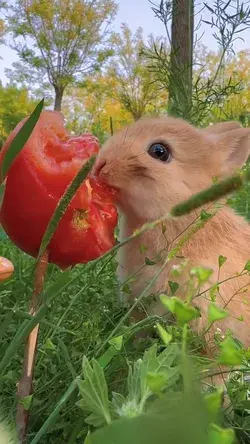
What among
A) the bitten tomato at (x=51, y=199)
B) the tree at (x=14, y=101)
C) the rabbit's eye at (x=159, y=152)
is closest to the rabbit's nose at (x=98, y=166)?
the rabbit's eye at (x=159, y=152)

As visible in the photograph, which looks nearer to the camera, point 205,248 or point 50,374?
point 50,374

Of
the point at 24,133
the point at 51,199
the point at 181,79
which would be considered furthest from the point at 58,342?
the point at 181,79

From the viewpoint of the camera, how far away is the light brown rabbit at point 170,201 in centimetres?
107

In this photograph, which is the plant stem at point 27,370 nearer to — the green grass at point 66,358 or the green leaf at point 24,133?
the green grass at point 66,358

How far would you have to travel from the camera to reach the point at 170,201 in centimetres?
113

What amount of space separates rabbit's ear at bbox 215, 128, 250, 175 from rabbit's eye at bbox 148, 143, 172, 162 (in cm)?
15

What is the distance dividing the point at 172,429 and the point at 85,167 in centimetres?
30

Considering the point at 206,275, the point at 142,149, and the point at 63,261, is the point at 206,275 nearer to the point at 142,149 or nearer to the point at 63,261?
the point at 63,261

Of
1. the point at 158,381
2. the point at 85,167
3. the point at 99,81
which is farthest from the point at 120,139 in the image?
the point at 99,81

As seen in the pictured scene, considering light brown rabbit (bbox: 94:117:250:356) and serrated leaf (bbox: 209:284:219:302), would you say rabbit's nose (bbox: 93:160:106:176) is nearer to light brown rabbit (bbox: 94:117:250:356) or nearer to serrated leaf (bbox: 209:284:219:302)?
light brown rabbit (bbox: 94:117:250:356)

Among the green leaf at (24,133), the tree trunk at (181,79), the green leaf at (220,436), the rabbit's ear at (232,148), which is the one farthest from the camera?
the tree trunk at (181,79)

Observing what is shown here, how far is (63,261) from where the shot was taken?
75 cm

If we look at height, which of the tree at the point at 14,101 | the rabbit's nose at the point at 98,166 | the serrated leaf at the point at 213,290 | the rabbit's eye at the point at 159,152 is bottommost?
the tree at the point at 14,101

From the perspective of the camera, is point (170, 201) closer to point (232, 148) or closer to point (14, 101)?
point (232, 148)
